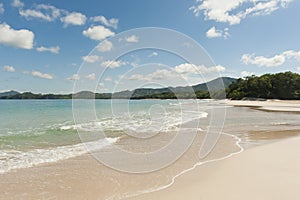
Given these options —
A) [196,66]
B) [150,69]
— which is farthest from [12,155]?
[196,66]

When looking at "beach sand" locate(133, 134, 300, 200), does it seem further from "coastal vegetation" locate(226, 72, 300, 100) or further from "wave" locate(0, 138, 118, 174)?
"coastal vegetation" locate(226, 72, 300, 100)

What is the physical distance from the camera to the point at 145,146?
32.7ft

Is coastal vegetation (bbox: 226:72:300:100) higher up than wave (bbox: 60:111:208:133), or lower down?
higher up


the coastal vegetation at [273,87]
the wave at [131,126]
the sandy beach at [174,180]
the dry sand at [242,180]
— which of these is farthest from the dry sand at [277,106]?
the sandy beach at [174,180]

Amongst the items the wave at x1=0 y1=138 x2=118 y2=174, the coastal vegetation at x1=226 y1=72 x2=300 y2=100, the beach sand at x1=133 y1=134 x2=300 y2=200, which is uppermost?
the coastal vegetation at x1=226 y1=72 x2=300 y2=100

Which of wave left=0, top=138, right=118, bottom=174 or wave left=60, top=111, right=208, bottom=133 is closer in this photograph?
wave left=0, top=138, right=118, bottom=174

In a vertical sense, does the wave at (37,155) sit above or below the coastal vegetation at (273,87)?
below

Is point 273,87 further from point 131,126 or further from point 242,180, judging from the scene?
point 242,180

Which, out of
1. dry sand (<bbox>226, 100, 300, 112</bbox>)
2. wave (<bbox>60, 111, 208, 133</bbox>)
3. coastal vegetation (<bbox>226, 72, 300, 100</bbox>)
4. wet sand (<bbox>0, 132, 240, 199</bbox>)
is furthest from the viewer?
coastal vegetation (<bbox>226, 72, 300, 100</bbox>)

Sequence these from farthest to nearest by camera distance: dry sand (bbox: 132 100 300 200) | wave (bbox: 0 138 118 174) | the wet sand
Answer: wave (bbox: 0 138 118 174) < the wet sand < dry sand (bbox: 132 100 300 200)

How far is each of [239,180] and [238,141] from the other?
5690mm

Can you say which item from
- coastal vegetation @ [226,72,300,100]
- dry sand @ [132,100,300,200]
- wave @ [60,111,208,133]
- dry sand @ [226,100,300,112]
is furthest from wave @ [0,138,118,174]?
coastal vegetation @ [226,72,300,100]

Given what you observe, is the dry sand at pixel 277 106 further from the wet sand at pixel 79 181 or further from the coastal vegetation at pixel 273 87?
the wet sand at pixel 79 181

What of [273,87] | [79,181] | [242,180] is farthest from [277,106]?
[79,181]
